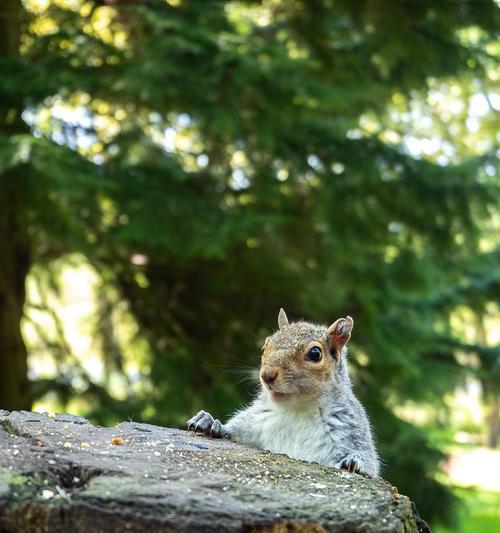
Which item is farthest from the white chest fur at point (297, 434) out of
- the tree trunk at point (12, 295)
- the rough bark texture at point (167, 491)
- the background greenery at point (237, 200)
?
the tree trunk at point (12, 295)

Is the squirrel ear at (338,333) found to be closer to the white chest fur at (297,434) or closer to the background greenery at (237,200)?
the white chest fur at (297,434)

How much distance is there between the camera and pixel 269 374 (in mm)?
3086

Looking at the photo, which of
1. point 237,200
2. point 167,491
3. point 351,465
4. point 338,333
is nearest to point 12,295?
point 237,200

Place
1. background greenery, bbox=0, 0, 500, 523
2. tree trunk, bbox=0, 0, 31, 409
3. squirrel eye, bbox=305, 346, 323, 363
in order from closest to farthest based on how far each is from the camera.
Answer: squirrel eye, bbox=305, 346, 323, 363
background greenery, bbox=0, 0, 500, 523
tree trunk, bbox=0, 0, 31, 409

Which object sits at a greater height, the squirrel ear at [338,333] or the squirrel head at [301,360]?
the squirrel ear at [338,333]

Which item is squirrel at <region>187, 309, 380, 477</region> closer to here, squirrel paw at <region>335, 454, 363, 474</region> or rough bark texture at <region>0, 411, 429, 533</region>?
squirrel paw at <region>335, 454, 363, 474</region>

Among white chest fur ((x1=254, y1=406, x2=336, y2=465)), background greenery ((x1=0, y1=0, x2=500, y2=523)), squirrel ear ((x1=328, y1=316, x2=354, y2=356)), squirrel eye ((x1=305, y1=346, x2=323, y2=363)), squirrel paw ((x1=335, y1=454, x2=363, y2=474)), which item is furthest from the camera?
background greenery ((x1=0, y1=0, x2=500, y2=523))

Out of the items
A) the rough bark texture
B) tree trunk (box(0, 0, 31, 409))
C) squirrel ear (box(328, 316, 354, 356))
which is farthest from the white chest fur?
tree trunk (box(0, 0, 31, 409))

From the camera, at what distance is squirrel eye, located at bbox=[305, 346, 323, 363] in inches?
125

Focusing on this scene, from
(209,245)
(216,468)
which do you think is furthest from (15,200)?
(216,468)

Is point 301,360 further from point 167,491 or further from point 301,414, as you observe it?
point 167,491

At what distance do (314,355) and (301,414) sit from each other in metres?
0.22

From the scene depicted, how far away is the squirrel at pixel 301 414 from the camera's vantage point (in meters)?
3.02

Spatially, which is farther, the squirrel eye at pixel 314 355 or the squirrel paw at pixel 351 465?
the squirrel eye at pixel 314 355
